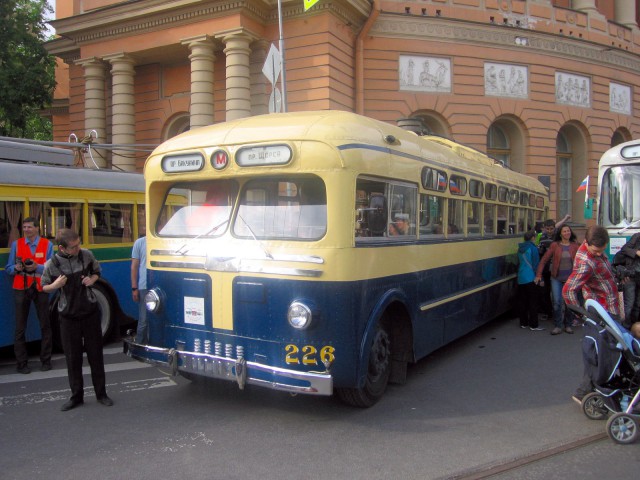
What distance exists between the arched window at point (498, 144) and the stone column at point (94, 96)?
14060 millimetres

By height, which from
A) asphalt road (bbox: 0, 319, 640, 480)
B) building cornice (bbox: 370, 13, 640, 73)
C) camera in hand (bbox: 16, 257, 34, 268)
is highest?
building cornice (bbox: 370, 13, 640, 73)

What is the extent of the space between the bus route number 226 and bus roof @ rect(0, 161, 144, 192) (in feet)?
15.1

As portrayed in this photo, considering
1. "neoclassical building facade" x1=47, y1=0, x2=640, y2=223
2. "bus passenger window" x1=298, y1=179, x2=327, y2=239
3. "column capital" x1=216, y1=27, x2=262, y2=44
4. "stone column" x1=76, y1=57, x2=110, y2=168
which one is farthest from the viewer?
"stone column" x1=76, y1=57, x2=110, y2=168

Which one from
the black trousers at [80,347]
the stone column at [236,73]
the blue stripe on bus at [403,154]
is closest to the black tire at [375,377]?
the blue stripe on bus at [403,154]

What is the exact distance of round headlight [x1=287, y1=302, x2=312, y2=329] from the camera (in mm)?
4578

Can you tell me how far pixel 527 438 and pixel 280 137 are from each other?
3.25 metres

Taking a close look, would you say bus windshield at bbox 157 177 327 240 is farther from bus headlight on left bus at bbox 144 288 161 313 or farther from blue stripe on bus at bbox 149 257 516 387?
bus headlight on left bus at bbox 144 288 161 313

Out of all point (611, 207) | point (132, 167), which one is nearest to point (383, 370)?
point (611, 207)

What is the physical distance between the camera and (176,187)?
222 inches

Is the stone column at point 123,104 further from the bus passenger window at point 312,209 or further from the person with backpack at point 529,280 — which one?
the bus passenger window at point 312,209

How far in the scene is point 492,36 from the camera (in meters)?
19.9

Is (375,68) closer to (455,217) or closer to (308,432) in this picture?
(455,217)

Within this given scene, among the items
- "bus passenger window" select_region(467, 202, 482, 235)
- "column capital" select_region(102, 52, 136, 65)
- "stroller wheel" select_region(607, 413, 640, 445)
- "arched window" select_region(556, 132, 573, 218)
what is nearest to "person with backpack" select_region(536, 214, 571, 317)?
"bus passenger window" select_region(467, 202, 482, 235)

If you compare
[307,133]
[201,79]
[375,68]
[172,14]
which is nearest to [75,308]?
[307,133]
